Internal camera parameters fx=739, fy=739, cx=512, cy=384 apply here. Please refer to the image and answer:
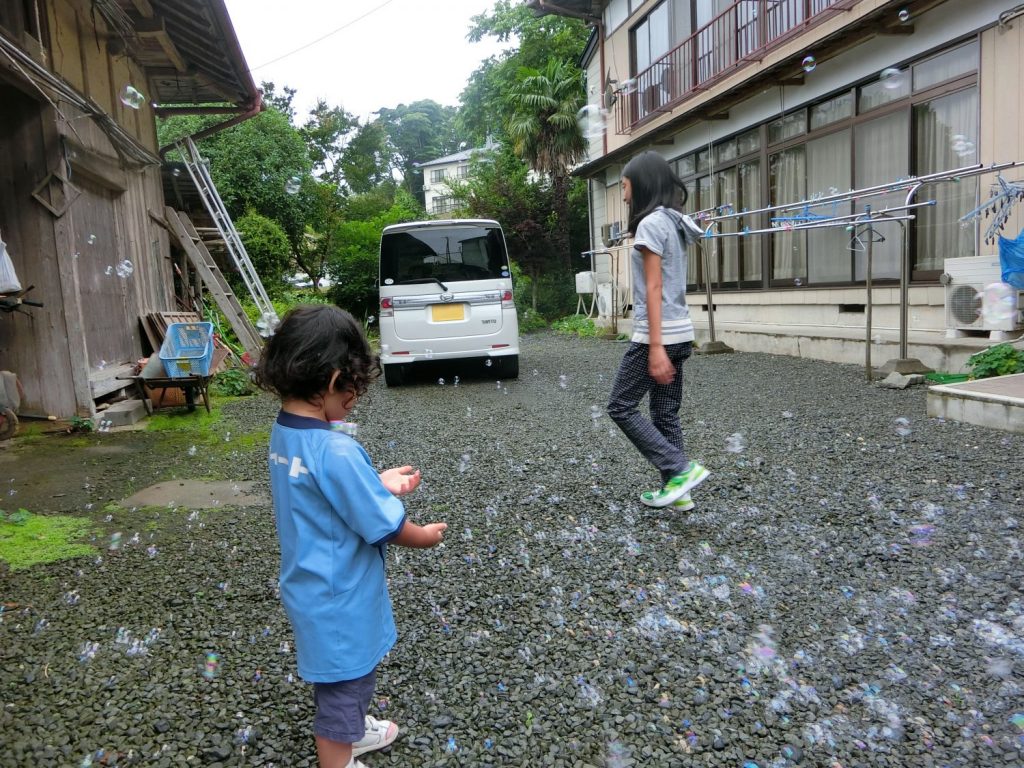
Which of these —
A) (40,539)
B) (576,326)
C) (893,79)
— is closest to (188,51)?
(40,539)

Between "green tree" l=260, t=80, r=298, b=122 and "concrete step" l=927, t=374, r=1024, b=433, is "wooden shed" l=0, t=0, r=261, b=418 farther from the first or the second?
"green tree" l=260, t=80, r=298, b=122

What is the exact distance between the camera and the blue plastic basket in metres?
6.98

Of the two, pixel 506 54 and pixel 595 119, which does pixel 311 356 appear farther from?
pixel 506 54

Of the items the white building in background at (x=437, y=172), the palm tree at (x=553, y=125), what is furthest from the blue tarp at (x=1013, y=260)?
the white building in background at (x=437, y=172)

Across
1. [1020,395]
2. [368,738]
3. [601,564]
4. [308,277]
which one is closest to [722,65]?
[1020,395]

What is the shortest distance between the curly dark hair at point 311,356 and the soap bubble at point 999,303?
21.1 ft

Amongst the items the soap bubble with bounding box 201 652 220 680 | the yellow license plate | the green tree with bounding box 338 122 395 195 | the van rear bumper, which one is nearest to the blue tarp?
the van rear bumper

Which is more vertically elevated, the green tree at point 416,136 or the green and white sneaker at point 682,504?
the green tree at point 416,136

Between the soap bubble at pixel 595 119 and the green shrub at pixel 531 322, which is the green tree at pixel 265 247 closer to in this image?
the green shrub at pixel 531 322

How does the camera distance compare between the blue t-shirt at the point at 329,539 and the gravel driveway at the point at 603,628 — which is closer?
the blue t-shirt at the point at 329,539

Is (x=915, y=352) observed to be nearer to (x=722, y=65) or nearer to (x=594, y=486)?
(x=594, y=486)

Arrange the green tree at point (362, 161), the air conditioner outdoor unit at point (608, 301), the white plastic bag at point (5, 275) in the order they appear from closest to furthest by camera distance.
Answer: the white plastic bag at point (5, 275), the air conditioner outdoor unit at point (608, 301), the green tree at point (362, 161)

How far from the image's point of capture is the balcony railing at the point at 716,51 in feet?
33.0

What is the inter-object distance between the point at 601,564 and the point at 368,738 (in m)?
1.38
